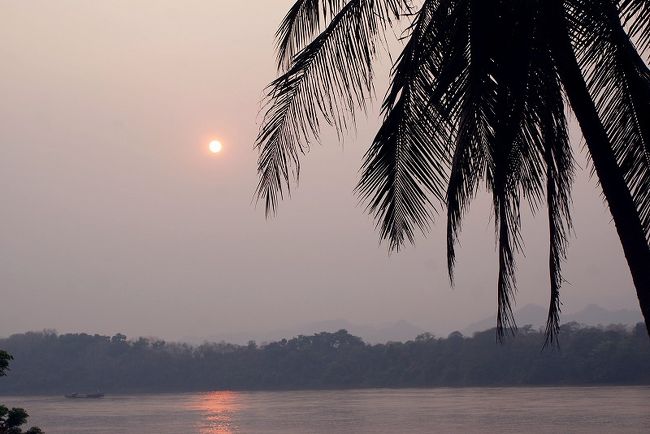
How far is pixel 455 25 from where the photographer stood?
28.5 feet

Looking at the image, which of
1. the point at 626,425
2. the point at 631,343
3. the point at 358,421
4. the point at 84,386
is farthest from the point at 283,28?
the point at 84,386

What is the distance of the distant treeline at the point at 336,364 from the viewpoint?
144 meters

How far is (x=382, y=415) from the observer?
118 metres

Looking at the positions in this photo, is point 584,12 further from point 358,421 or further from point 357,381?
point 357,381

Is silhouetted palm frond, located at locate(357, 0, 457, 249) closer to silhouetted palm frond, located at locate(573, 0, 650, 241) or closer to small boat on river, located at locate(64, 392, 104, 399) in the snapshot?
silhouetted palm frond, located at locate(573, 0, 650, 241)

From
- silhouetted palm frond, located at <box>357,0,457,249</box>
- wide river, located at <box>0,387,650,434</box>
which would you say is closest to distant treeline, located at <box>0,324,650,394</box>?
wide river, located at <box>0,387,650,434</box>

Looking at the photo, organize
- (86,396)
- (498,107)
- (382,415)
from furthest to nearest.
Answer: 1. (86,396)
2. (382,415)
3. (498,107)

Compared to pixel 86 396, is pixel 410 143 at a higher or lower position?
lower

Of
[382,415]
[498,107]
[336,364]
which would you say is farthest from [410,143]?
[336,364]

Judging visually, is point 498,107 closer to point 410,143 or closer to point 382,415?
point 410,143

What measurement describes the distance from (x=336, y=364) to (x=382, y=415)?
55.9 m

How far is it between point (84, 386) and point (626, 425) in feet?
386

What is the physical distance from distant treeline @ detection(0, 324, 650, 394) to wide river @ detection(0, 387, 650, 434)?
445cm

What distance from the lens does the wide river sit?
9512 centimetres
